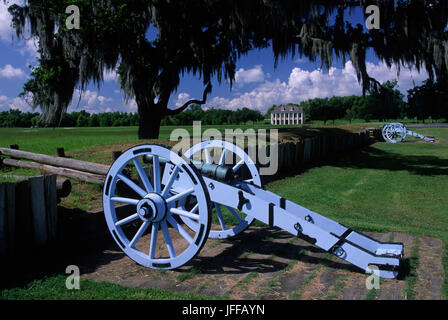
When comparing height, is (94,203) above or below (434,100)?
below

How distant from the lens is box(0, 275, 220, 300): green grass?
3.44 meters

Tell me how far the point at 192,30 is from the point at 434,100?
227 feet

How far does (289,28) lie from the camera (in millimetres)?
13141

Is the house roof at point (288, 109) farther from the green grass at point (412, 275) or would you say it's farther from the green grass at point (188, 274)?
the green grass at point (188, 274)

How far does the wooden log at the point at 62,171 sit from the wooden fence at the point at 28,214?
168 cm

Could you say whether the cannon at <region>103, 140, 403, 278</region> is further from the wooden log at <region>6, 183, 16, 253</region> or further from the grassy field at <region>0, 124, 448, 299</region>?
the wooden log at <region>6, 183, 16, 253</region>

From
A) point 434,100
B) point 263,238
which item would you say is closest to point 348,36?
point 263,238

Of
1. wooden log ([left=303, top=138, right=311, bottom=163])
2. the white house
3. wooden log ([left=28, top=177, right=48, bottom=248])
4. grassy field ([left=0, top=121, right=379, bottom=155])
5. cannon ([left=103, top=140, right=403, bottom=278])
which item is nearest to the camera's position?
cannon ([left=103, top=140, right=403, bottom=278])

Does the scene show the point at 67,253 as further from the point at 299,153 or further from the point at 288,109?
the point at 288,109

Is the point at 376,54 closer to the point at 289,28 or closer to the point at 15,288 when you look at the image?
the point at 289,28

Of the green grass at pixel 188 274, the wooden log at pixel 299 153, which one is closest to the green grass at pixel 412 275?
the green grass at pixel 188 274

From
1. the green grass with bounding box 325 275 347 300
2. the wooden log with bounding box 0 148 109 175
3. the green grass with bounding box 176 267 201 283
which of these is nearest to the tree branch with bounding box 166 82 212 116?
the wooden log with bounding box 0 148 109 175

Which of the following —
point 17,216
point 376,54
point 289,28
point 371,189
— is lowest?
point 371,189

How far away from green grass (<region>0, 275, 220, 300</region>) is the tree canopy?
9.20 metres
